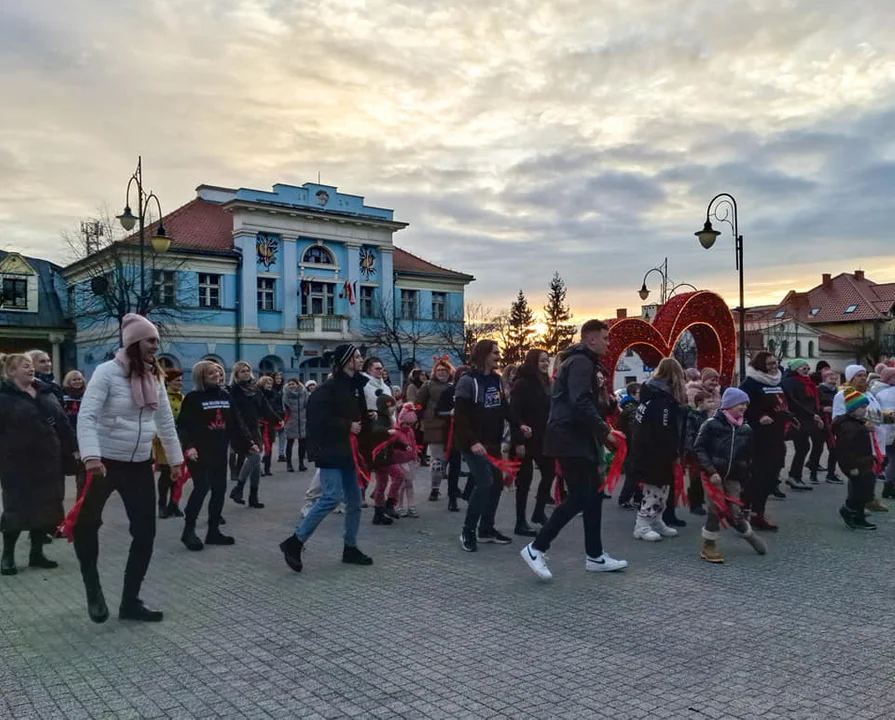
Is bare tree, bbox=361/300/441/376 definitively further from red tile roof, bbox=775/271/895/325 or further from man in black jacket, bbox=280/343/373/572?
red tile roof, bbox=775/271/895/325

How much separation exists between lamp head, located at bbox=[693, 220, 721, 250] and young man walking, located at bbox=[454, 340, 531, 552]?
14.6m

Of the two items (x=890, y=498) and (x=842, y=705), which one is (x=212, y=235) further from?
(x=842, y=705)

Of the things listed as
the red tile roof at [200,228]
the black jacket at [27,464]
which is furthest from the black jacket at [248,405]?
the red tile roof at [200,228]

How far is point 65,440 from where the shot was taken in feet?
24.3

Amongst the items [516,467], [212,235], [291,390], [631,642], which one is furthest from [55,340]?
[631,642]

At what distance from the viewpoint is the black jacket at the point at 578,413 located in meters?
6.19

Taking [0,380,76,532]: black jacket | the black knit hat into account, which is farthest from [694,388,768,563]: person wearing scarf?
[0,380,76,532]: black jacket

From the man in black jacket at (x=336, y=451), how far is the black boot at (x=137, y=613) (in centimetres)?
145

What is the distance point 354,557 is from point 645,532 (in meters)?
2.94

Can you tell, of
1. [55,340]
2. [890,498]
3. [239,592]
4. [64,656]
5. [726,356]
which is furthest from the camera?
[55,340]

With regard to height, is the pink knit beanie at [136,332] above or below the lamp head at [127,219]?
below

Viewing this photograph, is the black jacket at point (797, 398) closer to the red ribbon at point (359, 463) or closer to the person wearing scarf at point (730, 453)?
the person wearing scarf at point (730, 453)

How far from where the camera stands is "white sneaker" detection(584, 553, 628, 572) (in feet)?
21.1

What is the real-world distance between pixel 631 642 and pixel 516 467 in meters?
3.60
